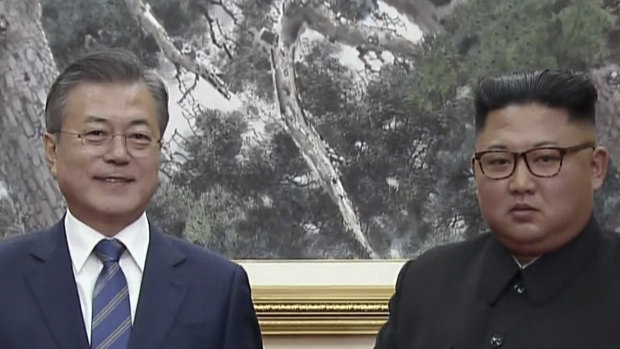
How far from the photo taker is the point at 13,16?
7.36ft

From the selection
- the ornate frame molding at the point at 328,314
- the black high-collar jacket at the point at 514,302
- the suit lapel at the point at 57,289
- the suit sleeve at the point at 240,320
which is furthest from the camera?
the ornate frame molding at the point at 328,314

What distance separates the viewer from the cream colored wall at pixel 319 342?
7.15 ft

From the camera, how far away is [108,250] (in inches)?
63.7

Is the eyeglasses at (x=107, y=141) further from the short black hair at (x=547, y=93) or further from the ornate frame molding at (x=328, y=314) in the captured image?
the ornate frame molding at (x=328, y=314)

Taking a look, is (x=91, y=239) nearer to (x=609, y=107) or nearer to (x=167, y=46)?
(x=167, y=46)

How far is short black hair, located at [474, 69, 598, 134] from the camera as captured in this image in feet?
4.87

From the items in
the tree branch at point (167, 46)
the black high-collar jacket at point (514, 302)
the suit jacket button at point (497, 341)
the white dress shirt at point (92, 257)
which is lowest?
the suit jacket button at point (497, 341)

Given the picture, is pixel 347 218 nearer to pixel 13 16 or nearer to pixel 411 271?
pixel 411 271

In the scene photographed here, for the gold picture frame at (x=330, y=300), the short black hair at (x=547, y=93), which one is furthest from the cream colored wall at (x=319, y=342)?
the short black hair at (x=547, y=93)

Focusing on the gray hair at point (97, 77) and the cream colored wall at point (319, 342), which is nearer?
the gray hair at point (97, 77)

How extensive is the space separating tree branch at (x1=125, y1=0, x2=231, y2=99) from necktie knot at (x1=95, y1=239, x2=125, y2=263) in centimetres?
68

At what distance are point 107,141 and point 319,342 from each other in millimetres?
794

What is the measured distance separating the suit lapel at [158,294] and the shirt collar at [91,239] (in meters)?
0.02

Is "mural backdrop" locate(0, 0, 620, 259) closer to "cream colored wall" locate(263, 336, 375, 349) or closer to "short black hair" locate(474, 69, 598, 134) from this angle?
"cream colored wall" locate(263, 336, 375, 349)
